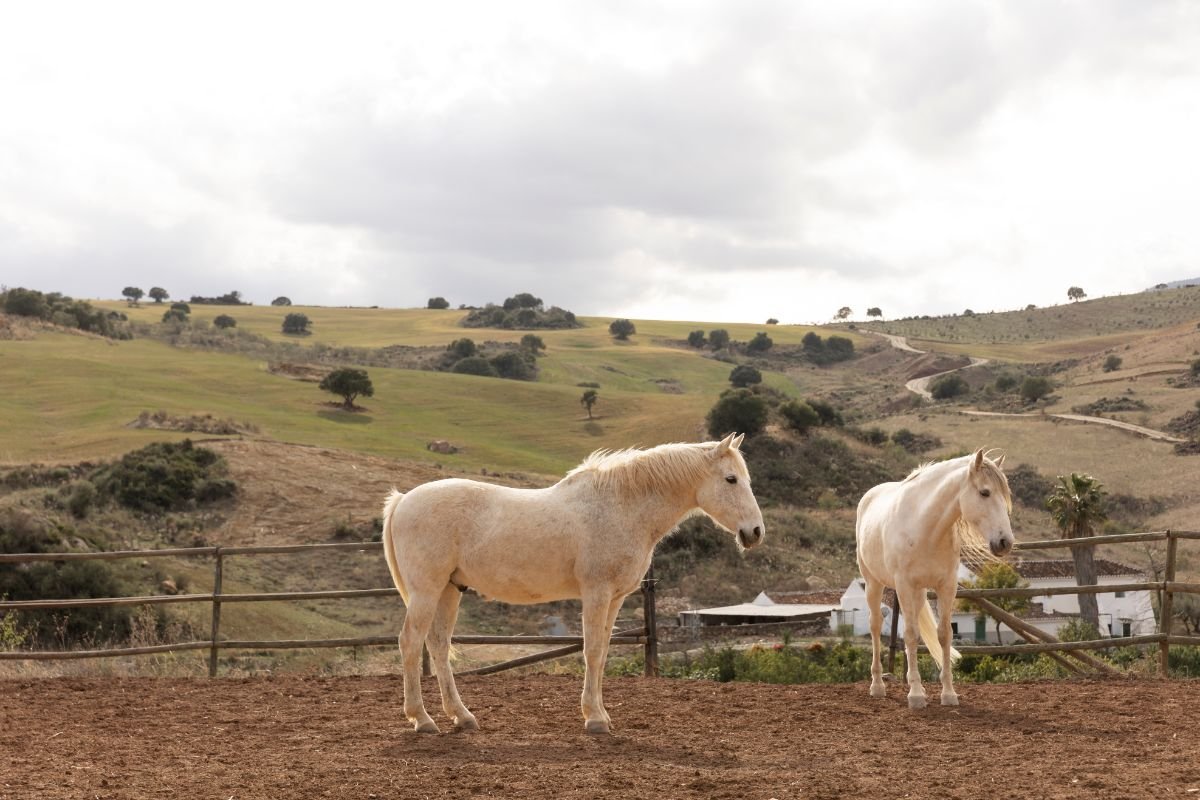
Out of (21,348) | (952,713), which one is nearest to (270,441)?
(21,348)

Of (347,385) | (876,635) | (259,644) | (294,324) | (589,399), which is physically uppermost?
(294,324)

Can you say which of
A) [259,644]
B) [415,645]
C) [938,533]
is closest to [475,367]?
[259,644]

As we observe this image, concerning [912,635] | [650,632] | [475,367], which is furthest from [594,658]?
[475,367]

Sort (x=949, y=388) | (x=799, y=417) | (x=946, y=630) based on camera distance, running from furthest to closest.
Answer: (x=949, y=388) < (x=799, y=417) < (x=946, y=630)

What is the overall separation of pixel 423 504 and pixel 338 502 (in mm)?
29776

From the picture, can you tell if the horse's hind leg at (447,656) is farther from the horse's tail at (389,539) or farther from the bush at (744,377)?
the bush at (744,377)

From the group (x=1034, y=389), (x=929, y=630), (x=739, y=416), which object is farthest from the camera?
(x=1034, y=389)

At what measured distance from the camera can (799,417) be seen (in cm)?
5581

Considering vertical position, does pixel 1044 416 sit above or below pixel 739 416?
below

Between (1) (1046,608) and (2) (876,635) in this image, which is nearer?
(2) (876,635)

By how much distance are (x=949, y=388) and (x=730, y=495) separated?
7852 centimetres

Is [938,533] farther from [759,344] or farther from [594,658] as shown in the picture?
[759,344]

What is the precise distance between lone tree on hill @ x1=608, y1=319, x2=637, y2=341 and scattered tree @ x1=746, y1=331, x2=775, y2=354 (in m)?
11.3

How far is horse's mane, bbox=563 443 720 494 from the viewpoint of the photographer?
28.9ft
